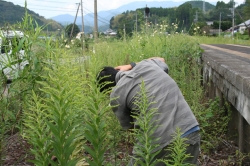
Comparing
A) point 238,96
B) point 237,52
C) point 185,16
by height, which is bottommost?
point 238,96

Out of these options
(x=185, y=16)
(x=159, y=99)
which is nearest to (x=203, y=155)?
(x=159, y=99)

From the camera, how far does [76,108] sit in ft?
5.40

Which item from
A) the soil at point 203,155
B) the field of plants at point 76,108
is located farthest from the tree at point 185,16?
the soil at point 203,155

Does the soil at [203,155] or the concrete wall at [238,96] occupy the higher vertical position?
the concrete wall at [238,96]

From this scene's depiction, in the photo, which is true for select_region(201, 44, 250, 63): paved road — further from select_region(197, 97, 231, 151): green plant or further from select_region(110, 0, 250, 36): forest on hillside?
select_region(110, 0, 250, 36): forest on hillside

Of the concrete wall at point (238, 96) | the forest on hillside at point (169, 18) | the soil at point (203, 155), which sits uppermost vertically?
the forest on hillside at point (169, 18)

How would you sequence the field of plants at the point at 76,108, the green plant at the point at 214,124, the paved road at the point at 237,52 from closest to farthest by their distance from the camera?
the field of plants at the point at 76,108
the green plant at the point at 214,124
the paved road at the point at 237,52

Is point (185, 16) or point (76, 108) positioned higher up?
point (185, 16)

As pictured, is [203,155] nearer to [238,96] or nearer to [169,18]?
[238,96]

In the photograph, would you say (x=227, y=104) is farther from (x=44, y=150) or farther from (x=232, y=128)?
(x=44, y=150)

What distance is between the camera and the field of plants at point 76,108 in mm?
1466

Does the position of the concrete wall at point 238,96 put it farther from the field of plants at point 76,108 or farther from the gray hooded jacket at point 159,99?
the gray hooded jacket at point 159,99

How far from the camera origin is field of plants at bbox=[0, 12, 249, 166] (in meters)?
1.47

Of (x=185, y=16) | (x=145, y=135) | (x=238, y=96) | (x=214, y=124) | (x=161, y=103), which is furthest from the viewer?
(x=185, y=16)
